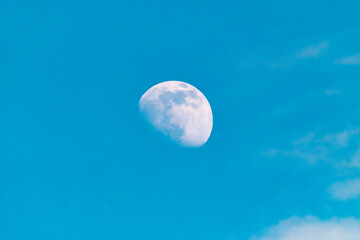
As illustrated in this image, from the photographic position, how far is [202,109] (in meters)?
34.6

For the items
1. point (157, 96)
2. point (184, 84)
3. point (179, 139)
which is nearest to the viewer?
point (179, 139)

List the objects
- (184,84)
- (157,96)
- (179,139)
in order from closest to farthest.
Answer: (179,139)
(157,96)
(184,84)

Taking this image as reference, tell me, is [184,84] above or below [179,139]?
above

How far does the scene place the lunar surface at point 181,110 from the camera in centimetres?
3127

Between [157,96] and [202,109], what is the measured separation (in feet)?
17.7

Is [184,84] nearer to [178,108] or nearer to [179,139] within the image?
[178,108]

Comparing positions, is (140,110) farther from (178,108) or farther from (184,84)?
(184,84)

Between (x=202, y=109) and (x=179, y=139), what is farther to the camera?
(x=202, y=109)

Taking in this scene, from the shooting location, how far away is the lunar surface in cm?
3127

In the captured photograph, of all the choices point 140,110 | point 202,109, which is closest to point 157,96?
point 140,110

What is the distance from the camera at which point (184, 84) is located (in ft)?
118

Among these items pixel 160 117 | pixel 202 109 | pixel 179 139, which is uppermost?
pixel 202 109

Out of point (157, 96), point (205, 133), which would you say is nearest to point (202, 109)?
point (205, 133)

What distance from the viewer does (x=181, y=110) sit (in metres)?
32.2
